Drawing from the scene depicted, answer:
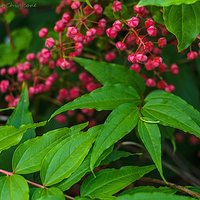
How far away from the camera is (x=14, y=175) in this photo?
4.82ft

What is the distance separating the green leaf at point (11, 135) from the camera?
1.47 meters

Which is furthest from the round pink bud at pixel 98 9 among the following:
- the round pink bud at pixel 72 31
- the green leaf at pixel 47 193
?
the green leaf at pixel 47 193

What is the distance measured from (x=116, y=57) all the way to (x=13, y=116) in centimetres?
61

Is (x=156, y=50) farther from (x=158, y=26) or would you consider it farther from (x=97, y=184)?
(x=97, y=184)

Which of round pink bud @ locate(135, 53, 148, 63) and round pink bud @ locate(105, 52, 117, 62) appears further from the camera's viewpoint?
round pink bud @ locate(105, 52, 117, 62)

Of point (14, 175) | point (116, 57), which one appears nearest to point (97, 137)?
point (14, 175)

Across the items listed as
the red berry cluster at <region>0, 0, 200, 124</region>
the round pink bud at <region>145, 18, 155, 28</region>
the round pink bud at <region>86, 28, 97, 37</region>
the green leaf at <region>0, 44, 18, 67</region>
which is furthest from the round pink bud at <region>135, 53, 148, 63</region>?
the green leaf at <region>0, 44, 18, 67</region>

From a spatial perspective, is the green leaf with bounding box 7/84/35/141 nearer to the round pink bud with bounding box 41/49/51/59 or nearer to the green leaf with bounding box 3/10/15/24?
the round pink bud with bounding box 41/49/51/59

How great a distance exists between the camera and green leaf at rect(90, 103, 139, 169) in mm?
1392

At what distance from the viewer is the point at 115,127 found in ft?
4.71

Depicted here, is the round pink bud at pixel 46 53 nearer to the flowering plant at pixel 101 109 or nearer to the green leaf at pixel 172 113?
the flowering plant at pixel 101 109

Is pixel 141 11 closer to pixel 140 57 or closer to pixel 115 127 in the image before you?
pixel 140 57

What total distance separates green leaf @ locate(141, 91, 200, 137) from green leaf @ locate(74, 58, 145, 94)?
17 cm

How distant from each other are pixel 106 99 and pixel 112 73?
0.23m
